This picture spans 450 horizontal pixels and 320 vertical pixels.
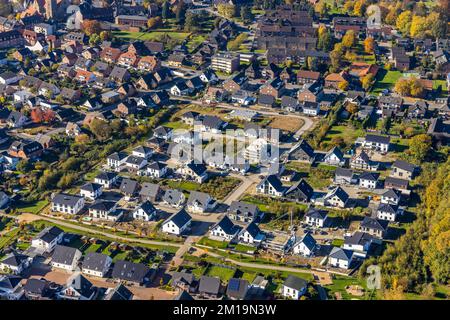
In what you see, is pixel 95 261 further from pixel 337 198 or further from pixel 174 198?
pixel 337 198

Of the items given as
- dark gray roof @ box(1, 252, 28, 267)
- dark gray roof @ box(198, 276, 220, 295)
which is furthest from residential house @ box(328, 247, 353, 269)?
dark gray roof @ box(1, 252, 28, 267)

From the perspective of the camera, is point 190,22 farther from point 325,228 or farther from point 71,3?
point 325,228

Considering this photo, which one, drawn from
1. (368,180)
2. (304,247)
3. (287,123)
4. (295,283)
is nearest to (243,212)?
(304,247)

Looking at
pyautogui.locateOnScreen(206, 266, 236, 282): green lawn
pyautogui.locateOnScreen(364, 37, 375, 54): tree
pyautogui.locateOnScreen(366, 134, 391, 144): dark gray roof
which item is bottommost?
pyautogui.locateOnScreen(206, 266, 236, 282): green lawn

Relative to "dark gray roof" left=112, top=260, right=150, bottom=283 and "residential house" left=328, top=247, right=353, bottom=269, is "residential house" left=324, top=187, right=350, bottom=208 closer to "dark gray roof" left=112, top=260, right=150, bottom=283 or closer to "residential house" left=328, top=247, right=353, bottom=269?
"residential house" left=328, top=247, right=353, bottom=269

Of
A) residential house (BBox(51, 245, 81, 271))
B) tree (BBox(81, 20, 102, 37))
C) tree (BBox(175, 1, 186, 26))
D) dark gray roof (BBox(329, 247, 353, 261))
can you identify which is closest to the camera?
dark gray roof (BBox(329, 247, 353, 261))

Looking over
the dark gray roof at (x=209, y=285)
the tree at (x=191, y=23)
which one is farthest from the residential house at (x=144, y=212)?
the tree at (x=191, y=23)

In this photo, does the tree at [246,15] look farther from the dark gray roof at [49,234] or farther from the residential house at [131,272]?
the residential house at [131,272]
